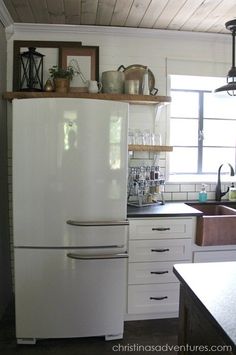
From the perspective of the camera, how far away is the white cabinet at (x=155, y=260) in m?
2.32

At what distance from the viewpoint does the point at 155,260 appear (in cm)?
235

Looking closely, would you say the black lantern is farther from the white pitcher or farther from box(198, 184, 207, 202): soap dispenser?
box(198, 184, 207, 202): soap dispenser

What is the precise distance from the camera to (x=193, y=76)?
9.56ft

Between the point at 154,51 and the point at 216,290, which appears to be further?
the point at 154,51

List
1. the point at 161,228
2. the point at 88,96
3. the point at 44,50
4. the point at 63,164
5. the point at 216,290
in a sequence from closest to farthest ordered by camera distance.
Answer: the point at 216,290 → the point at 63,164 → the point at 161,228 → the point at 88,96 → the point at 44,50

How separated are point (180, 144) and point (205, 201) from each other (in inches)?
25.3

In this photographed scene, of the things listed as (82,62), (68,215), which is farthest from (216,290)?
(82,62)

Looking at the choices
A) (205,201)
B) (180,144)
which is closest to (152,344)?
(205,201)

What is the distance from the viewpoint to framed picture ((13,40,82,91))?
267 centimetres

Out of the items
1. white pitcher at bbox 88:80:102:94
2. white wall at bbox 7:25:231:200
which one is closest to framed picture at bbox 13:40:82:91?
white wall at bbox 7:25:231:200

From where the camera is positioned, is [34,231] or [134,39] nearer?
[34,231]

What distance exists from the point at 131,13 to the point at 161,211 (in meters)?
1.58

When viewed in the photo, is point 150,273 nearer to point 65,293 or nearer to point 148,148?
point 65,293

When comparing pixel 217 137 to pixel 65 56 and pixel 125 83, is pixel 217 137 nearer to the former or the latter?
pixel 125 83
